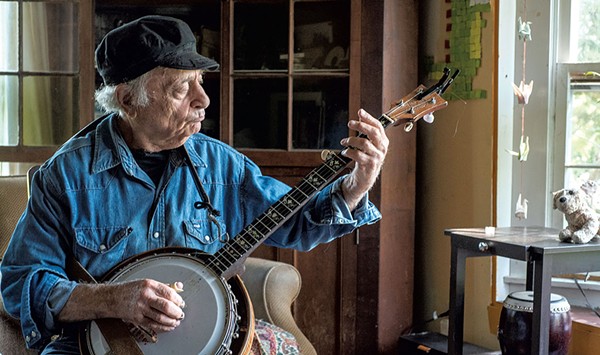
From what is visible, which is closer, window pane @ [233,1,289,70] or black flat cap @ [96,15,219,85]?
black flat cap @ [96,15,219,85]

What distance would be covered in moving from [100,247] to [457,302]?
1.25 meters

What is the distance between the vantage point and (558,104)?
2.90 m

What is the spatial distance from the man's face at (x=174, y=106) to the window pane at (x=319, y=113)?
1.39m

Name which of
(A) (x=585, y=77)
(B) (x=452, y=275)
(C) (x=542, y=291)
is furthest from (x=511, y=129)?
(C) (x=542, y=291)

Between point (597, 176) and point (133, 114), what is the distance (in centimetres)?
173

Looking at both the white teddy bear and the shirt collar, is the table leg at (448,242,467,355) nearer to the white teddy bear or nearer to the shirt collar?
the white teddy bear

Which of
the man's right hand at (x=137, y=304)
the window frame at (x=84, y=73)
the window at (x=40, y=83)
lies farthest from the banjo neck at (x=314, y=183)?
the window at (x=40, y=83)

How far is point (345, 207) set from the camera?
71.3 inches

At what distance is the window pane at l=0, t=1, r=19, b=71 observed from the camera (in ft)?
11.7

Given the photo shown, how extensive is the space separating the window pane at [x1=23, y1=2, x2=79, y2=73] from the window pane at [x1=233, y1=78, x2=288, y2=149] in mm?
734

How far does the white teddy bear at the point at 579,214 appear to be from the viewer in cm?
228

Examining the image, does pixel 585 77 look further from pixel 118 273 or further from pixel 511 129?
pixel 118 273

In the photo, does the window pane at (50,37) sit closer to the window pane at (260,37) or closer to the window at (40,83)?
the window at (40,83)

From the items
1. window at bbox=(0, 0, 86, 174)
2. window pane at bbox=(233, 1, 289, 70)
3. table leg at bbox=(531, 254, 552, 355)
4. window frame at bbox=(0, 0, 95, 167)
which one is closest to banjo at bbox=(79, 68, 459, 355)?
table leg at bbox=(531, 254, 552, 355)
